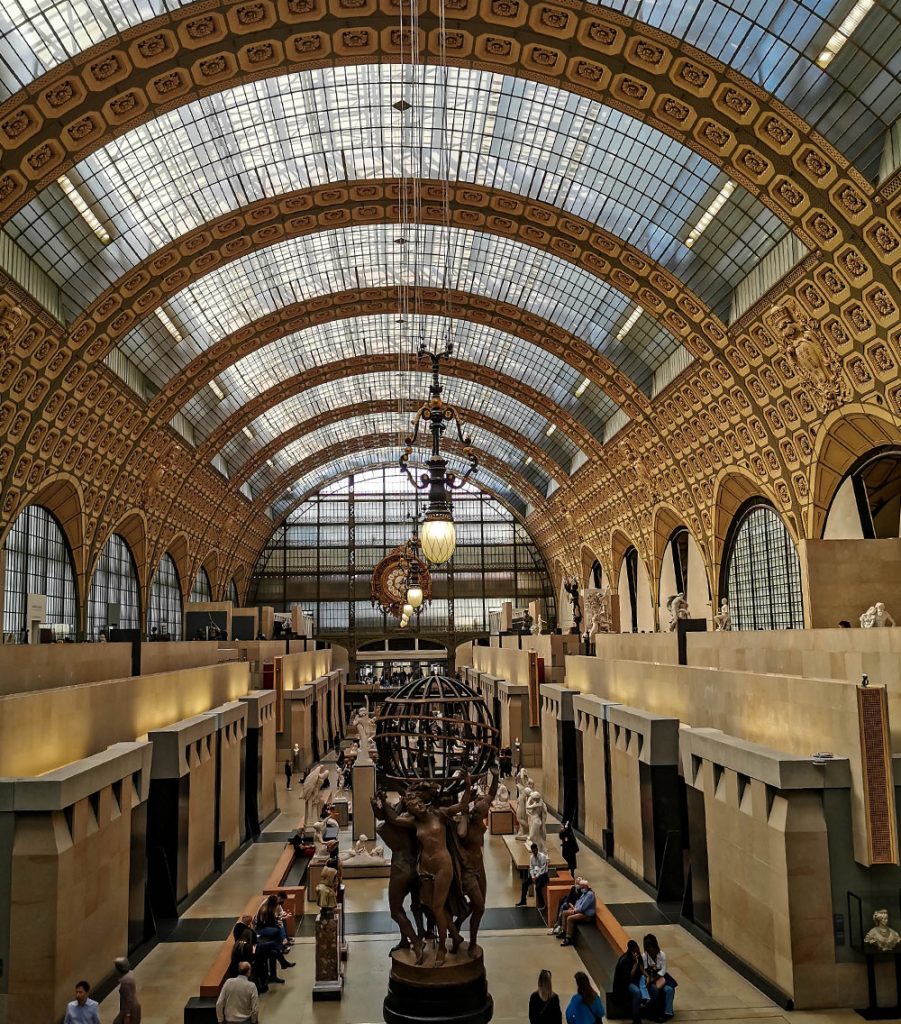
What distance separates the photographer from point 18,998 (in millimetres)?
10461

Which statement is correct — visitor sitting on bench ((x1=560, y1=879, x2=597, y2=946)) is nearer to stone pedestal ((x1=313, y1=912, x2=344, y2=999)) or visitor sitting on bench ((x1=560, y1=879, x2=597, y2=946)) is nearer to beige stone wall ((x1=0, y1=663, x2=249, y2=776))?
stone pedestal ((x1=313, y1=912, x2=344, y2=999))

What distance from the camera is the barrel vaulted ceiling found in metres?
19.8

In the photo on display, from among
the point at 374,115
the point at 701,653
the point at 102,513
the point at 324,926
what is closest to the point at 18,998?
the point at 324,926

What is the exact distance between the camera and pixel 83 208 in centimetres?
2558

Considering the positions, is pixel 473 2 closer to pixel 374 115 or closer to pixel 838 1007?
pixel 374 115

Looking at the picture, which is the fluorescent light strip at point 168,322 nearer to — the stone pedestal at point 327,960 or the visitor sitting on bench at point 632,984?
the stone pedestal at point 327,960

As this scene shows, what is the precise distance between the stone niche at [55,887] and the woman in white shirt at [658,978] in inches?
272

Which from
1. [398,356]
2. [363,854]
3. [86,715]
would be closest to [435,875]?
[86,715]

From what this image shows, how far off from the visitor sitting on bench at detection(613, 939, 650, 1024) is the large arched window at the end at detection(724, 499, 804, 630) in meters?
19.0

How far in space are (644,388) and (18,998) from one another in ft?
96.2

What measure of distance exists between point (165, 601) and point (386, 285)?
2002 centimetres

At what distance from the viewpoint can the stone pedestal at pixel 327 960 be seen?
12.4 meters

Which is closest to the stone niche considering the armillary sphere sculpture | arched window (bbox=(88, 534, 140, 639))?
the armillary sphere sculpture

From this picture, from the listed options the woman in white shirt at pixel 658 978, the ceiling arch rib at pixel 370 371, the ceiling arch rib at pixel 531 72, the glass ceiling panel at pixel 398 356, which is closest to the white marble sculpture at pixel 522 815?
the woman in white shirt at pixel 658 978
